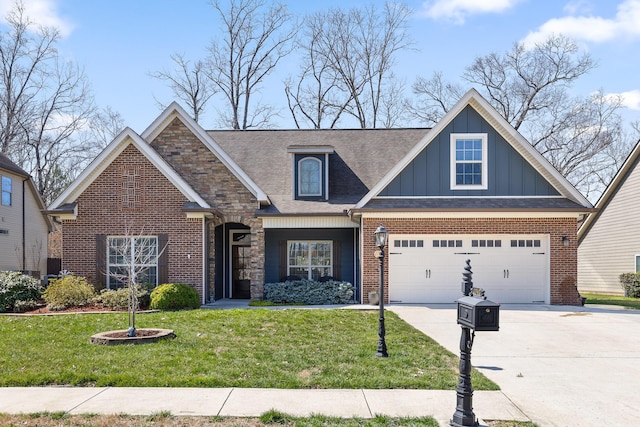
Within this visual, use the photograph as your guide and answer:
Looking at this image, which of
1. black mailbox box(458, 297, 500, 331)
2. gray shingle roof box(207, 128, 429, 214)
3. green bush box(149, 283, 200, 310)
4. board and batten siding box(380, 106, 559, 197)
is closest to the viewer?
black mailbox box(458, 297, 500, 331)

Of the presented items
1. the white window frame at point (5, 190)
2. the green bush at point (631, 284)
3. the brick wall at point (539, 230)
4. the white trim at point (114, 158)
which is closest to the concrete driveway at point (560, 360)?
the brick wall at point (539, 230)

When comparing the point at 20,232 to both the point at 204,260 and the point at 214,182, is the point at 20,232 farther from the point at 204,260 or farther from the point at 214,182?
the point at 204,260

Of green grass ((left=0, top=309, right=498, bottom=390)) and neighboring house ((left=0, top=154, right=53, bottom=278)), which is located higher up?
neighboring house ((left=0, top=154, right=53, bottom=278))

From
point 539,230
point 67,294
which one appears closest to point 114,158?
point 67,294

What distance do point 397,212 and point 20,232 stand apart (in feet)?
63.3

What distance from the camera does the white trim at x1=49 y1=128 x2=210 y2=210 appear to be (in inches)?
654

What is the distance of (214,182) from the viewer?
17938 mm

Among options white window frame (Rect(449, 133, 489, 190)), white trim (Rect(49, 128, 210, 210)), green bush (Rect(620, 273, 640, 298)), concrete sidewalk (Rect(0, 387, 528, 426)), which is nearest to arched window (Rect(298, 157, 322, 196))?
white trim (Rect(49, 128, 210, 210))

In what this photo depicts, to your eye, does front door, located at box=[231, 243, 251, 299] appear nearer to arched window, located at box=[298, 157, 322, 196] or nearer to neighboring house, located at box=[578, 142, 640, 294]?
arched window, located at box=[298, 157, 322, 196]

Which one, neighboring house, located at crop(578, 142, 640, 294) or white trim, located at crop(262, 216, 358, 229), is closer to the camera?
white trim, located at crop(262, 216, 358, 229)

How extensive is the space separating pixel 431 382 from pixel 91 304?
11.6 m

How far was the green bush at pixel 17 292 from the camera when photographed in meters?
15.1

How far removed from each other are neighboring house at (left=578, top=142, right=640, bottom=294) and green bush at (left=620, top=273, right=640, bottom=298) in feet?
2.32

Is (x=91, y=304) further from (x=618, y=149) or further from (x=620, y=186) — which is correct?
(x=618, y=149)
